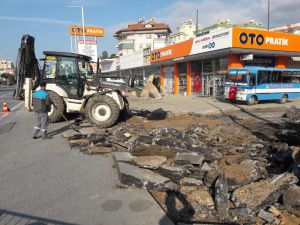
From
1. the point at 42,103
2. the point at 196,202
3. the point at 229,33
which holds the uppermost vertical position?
the point at 229,33

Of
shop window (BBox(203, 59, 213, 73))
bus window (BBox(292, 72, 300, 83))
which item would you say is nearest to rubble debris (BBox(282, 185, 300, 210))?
bus window (BBox(292, 72, 300, 83))

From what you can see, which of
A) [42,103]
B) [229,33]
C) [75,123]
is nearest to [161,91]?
[229,33]

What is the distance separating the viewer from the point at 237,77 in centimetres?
1980

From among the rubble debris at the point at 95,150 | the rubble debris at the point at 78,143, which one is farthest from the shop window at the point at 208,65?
the rubble debris at the point at 95,150

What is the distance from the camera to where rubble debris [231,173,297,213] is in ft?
14.6

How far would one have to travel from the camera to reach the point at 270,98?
19938 millimetres

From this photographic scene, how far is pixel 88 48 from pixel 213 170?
125 ft

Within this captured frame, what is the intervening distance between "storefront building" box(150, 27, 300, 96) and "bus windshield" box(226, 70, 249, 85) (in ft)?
6.96

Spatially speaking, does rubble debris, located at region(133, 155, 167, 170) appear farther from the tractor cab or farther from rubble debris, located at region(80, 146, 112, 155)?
the tractor cab

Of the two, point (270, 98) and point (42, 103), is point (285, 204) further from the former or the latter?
point (270, 98)

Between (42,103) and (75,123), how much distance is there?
7.77ft

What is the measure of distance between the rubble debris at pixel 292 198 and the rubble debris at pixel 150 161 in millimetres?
2464

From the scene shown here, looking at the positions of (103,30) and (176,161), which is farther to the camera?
(103,30)

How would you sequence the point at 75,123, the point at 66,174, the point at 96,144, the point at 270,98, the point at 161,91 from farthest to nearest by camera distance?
the point at 161,91 < the point at 270,98 < the point at 75,123 < the point at 96,144 < the point at 66,174
